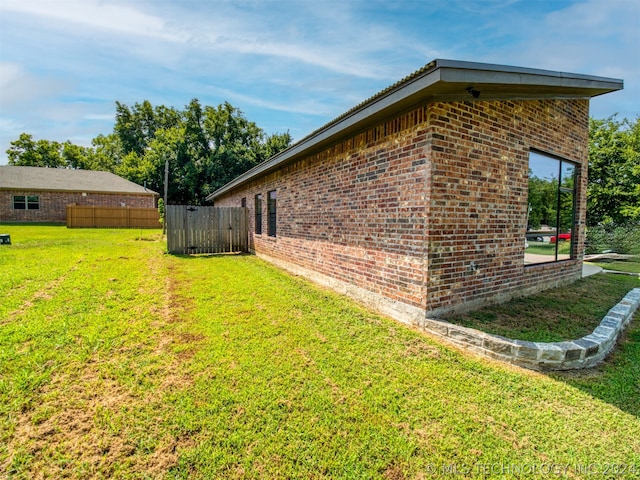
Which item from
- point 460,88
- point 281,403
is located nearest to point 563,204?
point 460,88

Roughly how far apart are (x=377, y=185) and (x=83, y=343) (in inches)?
166

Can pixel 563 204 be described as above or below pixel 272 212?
above

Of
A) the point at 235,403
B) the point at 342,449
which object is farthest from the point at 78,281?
the point at 342,449

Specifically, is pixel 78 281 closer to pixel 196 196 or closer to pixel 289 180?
pixel 289 180

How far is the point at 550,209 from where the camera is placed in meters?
5.82

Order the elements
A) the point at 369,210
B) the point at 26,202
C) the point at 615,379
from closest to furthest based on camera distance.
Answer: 1. the point at 615,379
2. the point at 369,210
3. the point at 26,202

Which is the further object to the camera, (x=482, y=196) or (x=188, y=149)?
(x=188, y=149)

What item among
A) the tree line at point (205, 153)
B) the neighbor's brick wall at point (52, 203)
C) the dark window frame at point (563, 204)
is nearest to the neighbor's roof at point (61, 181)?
the neighbor's brick wall at point (52, 203)

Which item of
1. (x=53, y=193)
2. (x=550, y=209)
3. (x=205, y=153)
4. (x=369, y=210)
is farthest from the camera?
→ (x=205, y=153)

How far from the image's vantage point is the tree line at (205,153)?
14.0 metres

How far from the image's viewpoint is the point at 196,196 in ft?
91.9

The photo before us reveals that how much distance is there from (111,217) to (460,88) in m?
25.6

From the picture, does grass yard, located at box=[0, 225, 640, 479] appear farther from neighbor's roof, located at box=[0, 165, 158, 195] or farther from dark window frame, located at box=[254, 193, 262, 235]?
neighbor's roof, located at box=[0, 165, 158, 195]

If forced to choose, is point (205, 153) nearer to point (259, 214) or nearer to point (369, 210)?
point (259, 214)
